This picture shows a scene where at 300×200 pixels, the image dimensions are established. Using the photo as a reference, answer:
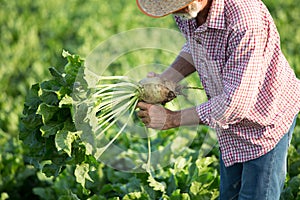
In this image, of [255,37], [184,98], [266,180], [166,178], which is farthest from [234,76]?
[166,178]

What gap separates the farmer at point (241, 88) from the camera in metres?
2.85

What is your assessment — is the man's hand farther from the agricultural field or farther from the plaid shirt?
the agricultural field

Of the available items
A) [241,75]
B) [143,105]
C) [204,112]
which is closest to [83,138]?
[143,105]

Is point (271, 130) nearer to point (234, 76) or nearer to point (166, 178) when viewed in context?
point (234, 76)

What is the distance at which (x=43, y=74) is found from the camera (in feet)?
22.9

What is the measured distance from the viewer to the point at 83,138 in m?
3.21

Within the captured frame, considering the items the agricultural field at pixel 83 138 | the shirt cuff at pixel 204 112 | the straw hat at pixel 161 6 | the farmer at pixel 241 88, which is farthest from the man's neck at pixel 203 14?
the agricultural field at pixel 83 138

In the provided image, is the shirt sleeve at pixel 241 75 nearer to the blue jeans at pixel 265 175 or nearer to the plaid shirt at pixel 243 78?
the plaid shirt at pixel 243 78

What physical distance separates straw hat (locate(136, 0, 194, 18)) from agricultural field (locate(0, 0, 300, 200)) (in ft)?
1.63

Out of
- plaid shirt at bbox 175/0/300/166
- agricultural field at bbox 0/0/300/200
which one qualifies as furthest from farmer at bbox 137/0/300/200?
agricultural field at bbox 0/0/300/200

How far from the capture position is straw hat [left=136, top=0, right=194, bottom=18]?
2.86m

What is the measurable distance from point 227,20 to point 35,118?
1.19 meters

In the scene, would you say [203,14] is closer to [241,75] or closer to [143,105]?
[241,75]

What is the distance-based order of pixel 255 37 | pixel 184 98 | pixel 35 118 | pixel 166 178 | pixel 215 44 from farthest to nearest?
1. pixel 166 178
2. pixel 184 98
3. pixel 35 118
4. pixel 215 44
5. pixel 255 37
